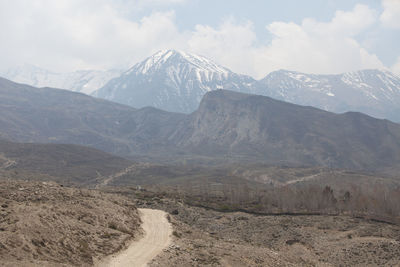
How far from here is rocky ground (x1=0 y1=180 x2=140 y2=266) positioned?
39.2 metres

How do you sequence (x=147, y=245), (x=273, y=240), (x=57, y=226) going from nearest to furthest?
(x=57, y=226) < (x=147, y=245) < (x=273, y=240)

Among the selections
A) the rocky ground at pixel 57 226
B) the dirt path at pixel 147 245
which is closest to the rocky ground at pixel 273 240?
the dirt path at pixel 147 245

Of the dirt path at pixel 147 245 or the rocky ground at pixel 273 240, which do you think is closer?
the dirt path at pixel 147 245

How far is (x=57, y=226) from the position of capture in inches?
1818

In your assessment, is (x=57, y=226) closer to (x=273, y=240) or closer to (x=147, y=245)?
(x=147, y=245)

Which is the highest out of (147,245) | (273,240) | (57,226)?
(57,226)

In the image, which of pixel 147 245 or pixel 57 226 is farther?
pixel 147 245

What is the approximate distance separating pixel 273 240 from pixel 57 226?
40.9 m

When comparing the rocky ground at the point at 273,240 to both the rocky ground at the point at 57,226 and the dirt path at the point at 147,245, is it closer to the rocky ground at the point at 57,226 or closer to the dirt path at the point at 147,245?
the dirt path at the point at 147,245

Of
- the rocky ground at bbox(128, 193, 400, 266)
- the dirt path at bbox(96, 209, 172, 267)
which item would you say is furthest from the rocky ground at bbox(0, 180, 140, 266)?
the rocky ground at bbox(128, 193, 400, 266)

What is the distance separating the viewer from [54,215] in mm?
48375

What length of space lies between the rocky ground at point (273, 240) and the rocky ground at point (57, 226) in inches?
298

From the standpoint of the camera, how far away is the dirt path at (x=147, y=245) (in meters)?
44.2

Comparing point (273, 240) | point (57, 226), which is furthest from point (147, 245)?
point (273, 240)
